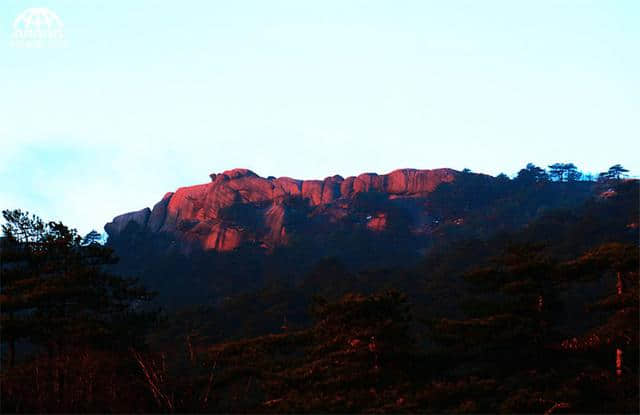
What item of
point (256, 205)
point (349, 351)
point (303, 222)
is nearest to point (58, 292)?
point (349, 351)

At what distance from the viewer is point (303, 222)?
76562 millimetres

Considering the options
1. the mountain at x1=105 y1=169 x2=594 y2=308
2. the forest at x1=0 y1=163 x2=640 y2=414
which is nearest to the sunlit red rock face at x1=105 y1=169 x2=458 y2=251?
the mountain at x1=105 y1=169 x2=594 y2=308

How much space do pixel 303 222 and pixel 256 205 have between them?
22.3ft

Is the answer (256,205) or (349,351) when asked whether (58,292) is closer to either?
(349,351)

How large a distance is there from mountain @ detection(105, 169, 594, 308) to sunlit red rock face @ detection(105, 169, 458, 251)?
136 millimetres

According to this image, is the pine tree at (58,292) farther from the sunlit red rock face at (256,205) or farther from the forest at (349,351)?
the sunlit red rock face at (256,205)

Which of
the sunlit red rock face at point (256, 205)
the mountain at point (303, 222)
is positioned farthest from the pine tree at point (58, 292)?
the sunlit red rock face at point (256, 205)

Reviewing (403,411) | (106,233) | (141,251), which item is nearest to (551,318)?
(403,411)

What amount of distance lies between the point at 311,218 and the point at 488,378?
60204mm

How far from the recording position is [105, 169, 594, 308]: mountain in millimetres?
67062

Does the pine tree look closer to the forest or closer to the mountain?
the forest

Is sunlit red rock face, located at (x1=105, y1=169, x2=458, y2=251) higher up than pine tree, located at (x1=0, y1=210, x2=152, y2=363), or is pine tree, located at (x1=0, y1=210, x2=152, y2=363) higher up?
sunlit red rock face, located at (x1=105, y1=169, x2=458, y2=251)

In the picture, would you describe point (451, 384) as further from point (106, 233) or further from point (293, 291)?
point (106, 233)

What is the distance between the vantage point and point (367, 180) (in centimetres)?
8150
